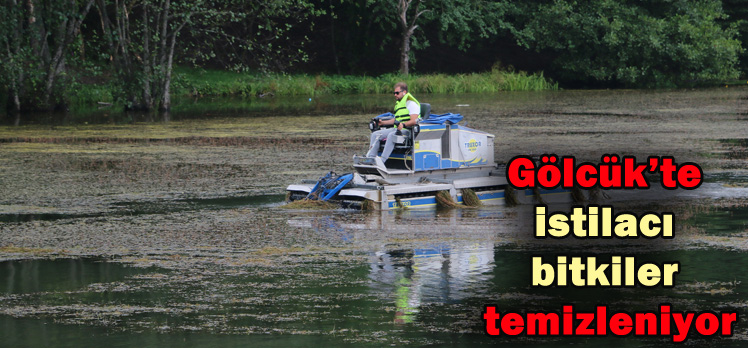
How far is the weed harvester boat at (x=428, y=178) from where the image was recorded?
1465 centimetres

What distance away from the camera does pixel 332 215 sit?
14.2m

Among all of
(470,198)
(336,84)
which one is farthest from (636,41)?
(470,198)

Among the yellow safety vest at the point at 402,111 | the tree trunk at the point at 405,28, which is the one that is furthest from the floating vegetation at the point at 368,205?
the tree trunk at the point at 405,28

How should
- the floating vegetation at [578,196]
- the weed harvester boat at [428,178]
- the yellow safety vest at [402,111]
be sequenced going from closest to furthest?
the weed harvester boat at [428,178] → the yellow safety vest at [402,111] → the floating vegetation at [578,196]

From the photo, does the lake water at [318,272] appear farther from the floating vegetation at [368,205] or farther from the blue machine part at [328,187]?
the blue machine part at [328,187]

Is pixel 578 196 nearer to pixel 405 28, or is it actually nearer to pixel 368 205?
pixel 368 205

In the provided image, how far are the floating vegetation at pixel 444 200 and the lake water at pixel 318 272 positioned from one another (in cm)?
23

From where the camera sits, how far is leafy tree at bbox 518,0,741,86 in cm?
5059

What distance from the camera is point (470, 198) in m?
14.9

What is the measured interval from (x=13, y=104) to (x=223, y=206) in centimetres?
2332

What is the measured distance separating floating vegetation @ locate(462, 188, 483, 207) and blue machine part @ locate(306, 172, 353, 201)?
1.57m

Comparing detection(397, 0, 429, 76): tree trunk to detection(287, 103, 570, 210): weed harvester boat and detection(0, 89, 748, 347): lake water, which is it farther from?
detection(287, 103, 570, 210): weed harvester boat

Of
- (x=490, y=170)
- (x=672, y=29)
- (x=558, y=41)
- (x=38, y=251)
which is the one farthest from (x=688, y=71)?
(x=38, y=251)
